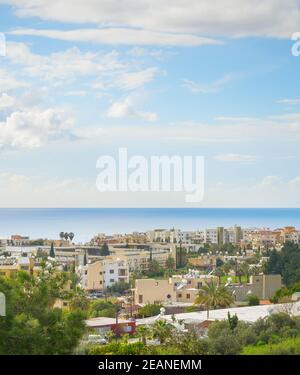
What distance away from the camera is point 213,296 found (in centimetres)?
552

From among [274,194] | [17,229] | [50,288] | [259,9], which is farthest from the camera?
[17,229]

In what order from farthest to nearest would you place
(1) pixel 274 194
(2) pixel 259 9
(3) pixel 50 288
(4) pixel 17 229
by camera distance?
1. (4) pixel 17 229
2. (1) pixel 274 194
3. (2) pixel 259 9
4. (3) pixel 50 288

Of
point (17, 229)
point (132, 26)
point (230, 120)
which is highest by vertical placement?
point (132, 26)

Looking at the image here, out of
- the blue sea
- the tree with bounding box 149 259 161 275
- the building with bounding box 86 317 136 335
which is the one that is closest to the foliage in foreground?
the building with bounding box 86 317 136 335

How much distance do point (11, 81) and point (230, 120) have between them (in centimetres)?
174

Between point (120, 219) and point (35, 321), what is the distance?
1.54 meters

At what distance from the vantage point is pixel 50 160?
203 inches

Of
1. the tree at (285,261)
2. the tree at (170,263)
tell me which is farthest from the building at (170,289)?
the tree at (285,261)

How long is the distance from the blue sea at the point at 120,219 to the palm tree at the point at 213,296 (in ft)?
1.83

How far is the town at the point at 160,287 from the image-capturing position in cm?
433

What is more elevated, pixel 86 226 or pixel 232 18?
pixel 232 18

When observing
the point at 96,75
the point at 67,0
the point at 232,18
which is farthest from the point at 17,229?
the point at 232,18

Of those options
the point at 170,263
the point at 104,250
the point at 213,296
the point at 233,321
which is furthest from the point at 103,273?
the point at 233,321

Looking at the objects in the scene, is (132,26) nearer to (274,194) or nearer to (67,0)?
(67,0)
